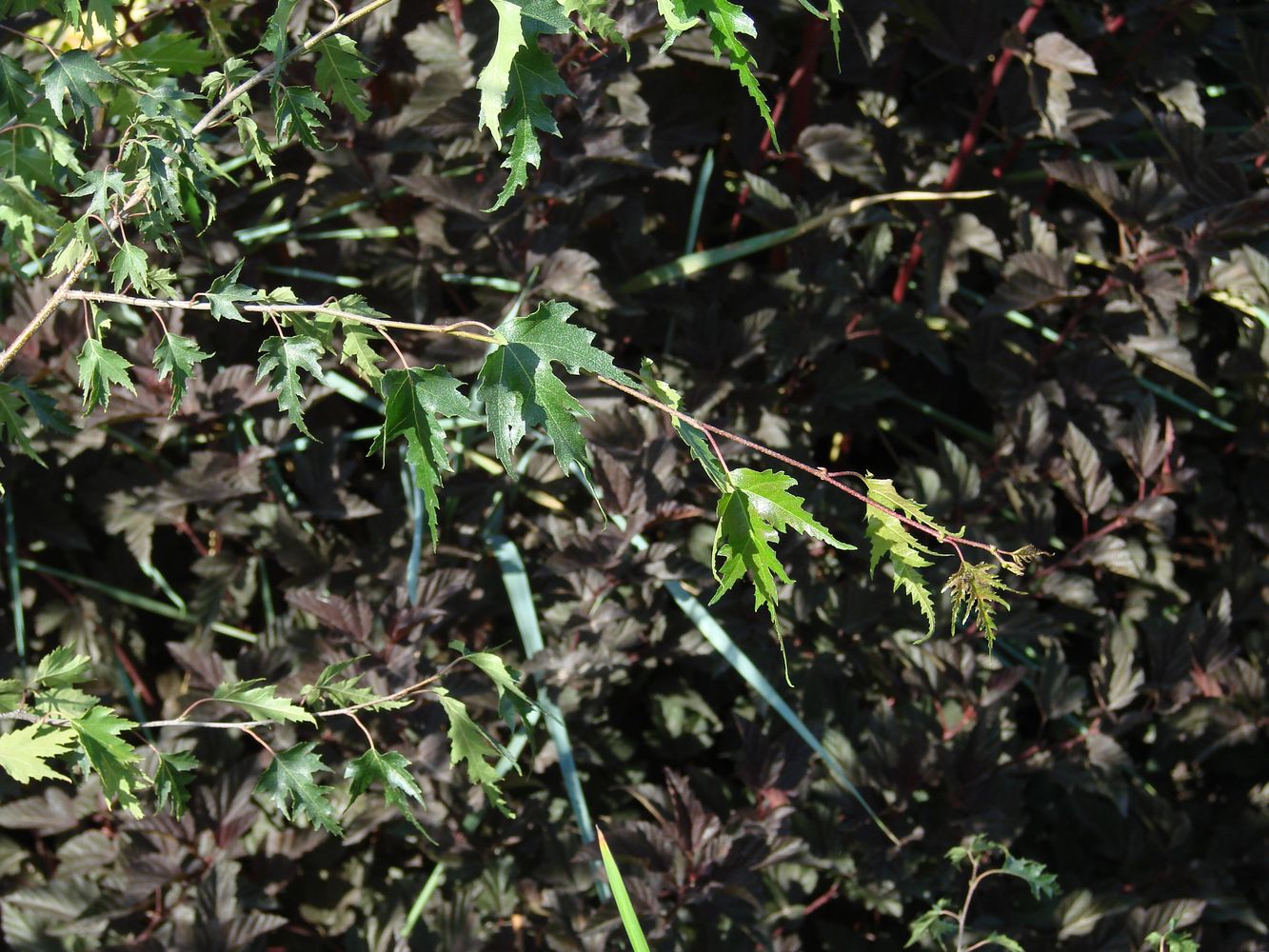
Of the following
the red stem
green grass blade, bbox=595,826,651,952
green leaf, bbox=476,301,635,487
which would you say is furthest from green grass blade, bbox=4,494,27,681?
the red stem

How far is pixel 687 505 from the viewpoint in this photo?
68.7 inches

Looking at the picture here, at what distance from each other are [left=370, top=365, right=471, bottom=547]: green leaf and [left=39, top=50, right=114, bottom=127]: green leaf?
407 mm

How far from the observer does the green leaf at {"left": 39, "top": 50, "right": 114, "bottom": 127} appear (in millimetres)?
1037

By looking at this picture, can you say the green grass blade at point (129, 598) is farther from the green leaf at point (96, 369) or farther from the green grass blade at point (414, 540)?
the green leaf at point (96, 369)

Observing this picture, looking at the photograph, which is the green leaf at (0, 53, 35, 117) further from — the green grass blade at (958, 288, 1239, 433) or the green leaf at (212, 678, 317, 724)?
the green grass blade at (958, 288, 1239, 433)

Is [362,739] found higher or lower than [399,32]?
lower

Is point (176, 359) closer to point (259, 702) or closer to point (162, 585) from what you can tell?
→ point (259, 702)

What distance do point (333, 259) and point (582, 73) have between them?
52 centimetres

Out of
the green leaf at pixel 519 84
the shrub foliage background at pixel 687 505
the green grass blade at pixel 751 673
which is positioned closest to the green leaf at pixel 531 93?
the green leaf at pixel 519 84

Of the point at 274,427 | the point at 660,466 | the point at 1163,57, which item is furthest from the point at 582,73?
the point at 1163,57

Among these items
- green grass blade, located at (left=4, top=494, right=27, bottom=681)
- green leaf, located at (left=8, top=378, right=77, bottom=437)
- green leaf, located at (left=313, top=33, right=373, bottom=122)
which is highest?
green leaf, located at (left=313, top=33, right=373, bottom=122)

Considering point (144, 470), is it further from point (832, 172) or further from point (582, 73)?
point (832, 172)

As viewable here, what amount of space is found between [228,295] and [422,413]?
0.60 ft

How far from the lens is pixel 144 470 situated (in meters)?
1.84
